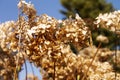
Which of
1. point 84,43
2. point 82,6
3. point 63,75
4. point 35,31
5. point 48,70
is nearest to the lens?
point 35,31

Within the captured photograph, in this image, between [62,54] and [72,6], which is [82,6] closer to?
[72,6]

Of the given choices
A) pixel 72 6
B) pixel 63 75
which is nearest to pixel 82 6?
pixel 72 6

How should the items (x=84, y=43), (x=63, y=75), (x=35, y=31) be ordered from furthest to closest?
(x=63, y=75) → (x=84, y=43) → (x=35, y=31)

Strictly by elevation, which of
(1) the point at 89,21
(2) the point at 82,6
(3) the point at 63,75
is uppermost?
(2) the point at 82,6

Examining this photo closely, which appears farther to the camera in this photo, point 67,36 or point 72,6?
point 72,6

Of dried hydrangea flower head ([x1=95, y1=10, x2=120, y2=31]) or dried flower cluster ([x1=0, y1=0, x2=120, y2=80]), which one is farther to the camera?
dried hydrangea flower head ([x1=95, y1=10, x2=120, y2=31])

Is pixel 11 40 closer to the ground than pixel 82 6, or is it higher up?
closer to the ground

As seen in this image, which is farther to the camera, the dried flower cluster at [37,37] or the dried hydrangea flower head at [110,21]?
the dried hydrangea flower head at [110,21]

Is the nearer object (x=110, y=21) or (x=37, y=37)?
(x=37, y=37)

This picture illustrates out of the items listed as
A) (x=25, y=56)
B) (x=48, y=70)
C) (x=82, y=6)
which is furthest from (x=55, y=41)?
(x=82, y=6)

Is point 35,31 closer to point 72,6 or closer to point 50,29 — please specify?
point 50,29
